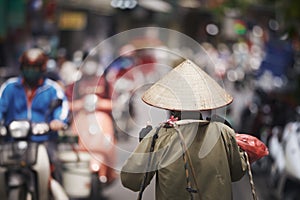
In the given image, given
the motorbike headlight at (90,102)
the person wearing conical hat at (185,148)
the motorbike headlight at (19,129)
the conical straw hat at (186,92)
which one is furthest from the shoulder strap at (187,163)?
the motorbike headlight at (90,102)

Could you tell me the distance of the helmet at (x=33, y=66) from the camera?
525 centimetres

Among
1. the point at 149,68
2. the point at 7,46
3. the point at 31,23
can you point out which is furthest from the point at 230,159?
the point at 31,23

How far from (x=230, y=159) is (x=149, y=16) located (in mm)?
22866

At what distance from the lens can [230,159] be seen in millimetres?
3215

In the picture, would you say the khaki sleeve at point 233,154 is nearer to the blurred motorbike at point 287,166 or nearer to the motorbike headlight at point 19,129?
the motorbike headlight at point 19,129

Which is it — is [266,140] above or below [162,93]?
below

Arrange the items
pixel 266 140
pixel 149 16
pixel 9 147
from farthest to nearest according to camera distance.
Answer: pixel 149 16 < pixel 266 140 < pixel 9 147

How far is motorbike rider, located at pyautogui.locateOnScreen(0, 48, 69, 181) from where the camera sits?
5.11m

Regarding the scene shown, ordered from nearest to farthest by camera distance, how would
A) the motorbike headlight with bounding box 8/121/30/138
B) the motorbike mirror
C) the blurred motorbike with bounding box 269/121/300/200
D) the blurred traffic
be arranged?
the blurred traffic < the motorbike headlight with bounding box 8/121/30/138 < the motorbike mirror < the blurred motorbike with bounding box 269/121/300/200

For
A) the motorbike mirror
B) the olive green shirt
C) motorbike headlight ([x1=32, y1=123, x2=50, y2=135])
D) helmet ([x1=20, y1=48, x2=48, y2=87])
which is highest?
helmet ([x1=20, y1=48, x2=48, y2=87])

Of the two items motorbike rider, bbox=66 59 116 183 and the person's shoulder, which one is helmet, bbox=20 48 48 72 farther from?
the person's shoulder

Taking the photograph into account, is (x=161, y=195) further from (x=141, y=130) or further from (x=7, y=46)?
(x=7, y=46)

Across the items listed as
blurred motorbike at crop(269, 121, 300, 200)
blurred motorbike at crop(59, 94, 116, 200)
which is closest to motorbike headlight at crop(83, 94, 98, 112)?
blurred motorbike at crop(59, 94, 116, 200)

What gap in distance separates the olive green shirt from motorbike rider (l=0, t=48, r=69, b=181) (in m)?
A: 2.16
